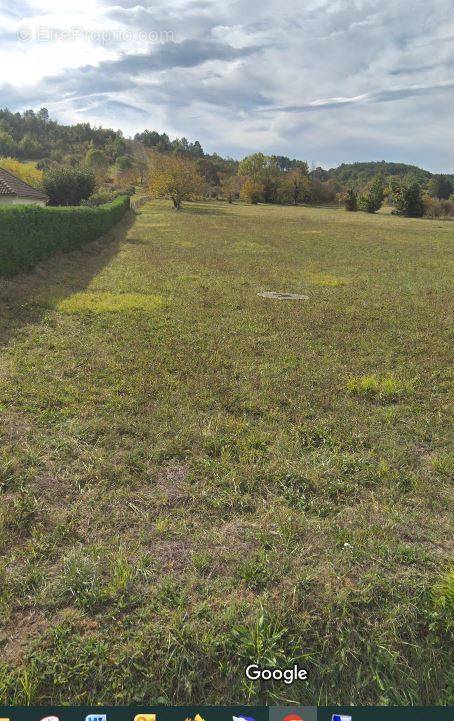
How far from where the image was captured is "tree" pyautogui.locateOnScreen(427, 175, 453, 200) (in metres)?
82.9

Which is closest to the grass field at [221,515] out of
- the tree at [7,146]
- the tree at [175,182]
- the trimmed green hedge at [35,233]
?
the trimmed green hedge at [35,233]

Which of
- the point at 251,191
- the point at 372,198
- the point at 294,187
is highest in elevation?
the point at 294,187

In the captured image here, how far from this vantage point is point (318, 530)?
9.77 feet

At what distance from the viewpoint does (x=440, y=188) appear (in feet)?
273

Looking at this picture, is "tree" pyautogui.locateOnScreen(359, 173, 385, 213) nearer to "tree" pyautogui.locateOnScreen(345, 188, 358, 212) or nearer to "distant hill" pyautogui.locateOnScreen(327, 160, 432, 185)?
"tree" pyautogui.locateOnScreen(345, 188, 358, 212)

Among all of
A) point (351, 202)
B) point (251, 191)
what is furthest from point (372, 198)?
point (251, 191)

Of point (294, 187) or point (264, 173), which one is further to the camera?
point (264, 173)

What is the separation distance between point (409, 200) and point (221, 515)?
2598 inches

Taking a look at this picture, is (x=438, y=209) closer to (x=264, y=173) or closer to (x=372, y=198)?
(x=372, y=198)

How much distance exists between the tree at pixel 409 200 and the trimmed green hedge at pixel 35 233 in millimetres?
53712

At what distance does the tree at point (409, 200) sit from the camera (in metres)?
57.9

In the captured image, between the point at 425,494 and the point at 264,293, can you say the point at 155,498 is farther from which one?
the point at 264,293

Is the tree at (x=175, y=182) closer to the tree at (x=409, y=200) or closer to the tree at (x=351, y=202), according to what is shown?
the tree at (x=351, y=202)

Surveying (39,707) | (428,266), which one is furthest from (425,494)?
(428,266)
